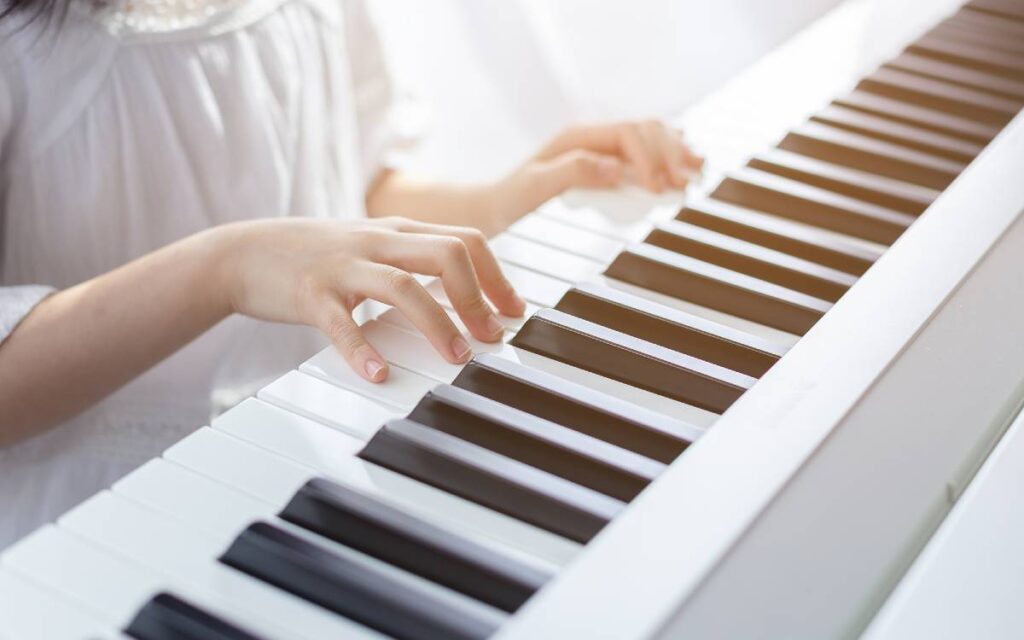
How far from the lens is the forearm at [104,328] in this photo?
2.87ft

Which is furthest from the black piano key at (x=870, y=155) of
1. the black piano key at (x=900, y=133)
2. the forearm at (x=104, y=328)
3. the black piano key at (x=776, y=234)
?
the forearm at (x=104, y=328)

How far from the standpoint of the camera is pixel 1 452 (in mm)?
1030

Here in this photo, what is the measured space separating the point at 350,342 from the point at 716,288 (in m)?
0.23

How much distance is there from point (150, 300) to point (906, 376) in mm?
505

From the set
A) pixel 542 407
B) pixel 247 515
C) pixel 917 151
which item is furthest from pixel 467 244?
pixel 917 151

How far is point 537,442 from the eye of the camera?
0.64 meters

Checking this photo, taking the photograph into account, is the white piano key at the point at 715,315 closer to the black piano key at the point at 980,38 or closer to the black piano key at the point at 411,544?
the black piano key at the point at 411,544

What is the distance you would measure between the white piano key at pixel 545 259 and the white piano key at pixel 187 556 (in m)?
0.33

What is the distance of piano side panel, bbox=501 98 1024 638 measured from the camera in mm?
519

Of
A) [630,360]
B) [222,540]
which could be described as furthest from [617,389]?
[222,540]

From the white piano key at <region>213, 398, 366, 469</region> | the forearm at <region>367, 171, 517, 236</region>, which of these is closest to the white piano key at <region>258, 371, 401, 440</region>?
the white piano key at <region>213, 398, 366, 469</region>

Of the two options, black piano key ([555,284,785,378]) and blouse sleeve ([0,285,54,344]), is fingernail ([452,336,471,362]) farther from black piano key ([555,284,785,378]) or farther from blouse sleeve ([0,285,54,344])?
blouse sleeve ([0,285,54,344])

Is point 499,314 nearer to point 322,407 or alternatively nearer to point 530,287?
point 530,287

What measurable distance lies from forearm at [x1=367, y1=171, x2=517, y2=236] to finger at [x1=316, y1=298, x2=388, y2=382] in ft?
1.37
